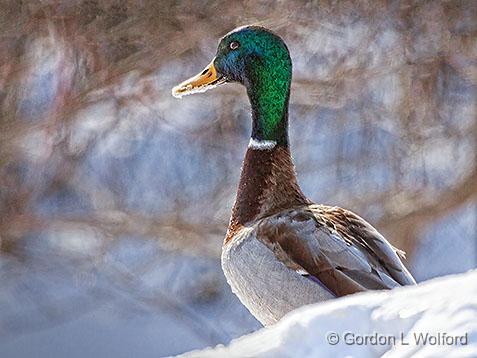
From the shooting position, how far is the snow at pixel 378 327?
Answer: 135 cm

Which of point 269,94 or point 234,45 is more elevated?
point 234,45

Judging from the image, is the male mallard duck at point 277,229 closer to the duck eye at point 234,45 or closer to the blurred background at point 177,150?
the duck eye at point 234,45

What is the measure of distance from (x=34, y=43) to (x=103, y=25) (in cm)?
31

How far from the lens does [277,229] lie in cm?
282

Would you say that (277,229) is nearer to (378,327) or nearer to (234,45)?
(234,45)

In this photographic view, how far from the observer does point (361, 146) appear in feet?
17.5

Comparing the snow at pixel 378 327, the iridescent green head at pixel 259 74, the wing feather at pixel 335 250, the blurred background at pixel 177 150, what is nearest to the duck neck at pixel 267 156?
the iridescent green head at pixel 259 74

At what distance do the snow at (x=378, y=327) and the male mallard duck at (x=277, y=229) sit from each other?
47.1 inches

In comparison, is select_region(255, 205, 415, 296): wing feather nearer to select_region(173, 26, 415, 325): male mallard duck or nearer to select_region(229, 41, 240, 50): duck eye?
select_region(173, 26, 415, 325): male mallard duck

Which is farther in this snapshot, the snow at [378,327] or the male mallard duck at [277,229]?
the male mallard duck at [277,229]

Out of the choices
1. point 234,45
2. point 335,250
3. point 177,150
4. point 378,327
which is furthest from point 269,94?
point 177,150

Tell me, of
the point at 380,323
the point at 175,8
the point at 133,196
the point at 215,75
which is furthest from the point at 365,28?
the point at 380,323

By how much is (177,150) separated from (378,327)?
3.97 m

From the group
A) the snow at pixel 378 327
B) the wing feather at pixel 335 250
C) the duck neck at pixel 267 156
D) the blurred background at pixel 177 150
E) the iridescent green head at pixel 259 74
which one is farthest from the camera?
the blurred background at pixel 177 150
